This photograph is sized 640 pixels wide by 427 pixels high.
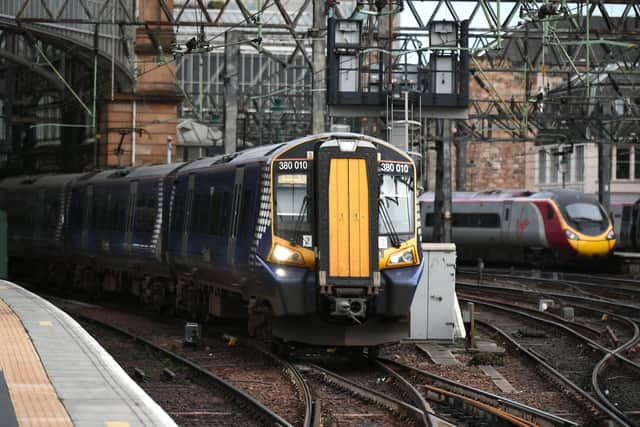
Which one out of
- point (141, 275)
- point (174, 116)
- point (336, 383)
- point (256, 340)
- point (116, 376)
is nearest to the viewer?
point (116, 376)

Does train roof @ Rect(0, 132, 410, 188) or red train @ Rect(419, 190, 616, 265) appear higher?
train roof @ Rect(0, 132, 410, 188)

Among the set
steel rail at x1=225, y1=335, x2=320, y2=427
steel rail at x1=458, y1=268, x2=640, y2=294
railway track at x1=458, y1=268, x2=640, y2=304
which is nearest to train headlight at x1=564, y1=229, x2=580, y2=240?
railway track at x1=458, y1=268, x2=640, y2=304

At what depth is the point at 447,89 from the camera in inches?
1210

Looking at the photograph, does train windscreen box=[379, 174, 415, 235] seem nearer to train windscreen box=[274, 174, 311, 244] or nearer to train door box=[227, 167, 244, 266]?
train windscreen box=[274, 174, 311, 244]

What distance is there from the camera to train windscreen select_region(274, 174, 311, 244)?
16.4 m

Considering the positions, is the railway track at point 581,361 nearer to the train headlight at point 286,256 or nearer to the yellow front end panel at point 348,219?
the yellow front end panel at point 348,219

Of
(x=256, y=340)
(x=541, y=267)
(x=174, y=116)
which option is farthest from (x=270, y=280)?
(x=541, y=267)

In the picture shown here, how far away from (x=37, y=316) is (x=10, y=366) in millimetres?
5791

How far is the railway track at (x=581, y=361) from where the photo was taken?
532 inches

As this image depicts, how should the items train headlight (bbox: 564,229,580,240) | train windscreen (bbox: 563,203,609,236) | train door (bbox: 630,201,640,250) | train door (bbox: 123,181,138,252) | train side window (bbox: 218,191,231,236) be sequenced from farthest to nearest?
train door (bbox: 630,201,640,250) → train windscreen (bbox: 563,203,609,236) → train headlight (bbox: 564,229,580,240) → train door (bbox: 123,181,138,252) → train side window (bbox: 218,191,231,236)

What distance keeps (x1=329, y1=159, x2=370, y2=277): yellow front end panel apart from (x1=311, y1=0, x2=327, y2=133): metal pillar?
1363 cm

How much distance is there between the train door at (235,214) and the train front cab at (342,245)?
159 cm

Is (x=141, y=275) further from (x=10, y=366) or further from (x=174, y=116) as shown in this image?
(x=174, y=116)

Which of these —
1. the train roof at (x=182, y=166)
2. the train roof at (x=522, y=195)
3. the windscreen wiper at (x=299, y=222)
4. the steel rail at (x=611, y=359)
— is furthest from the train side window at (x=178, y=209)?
the train roof at (x=522, y=195)
